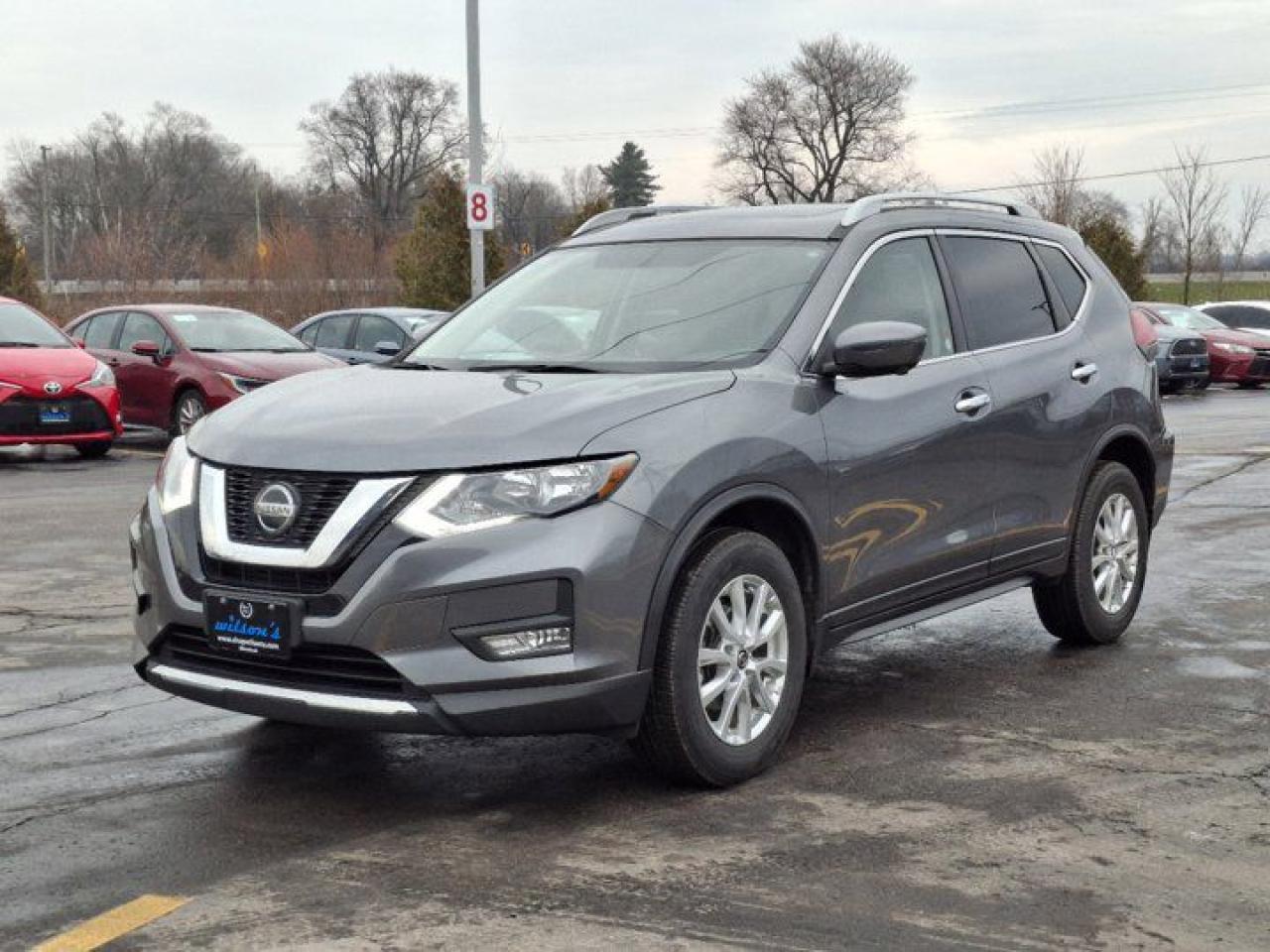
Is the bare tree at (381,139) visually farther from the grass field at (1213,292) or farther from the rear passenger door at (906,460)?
the rear passenger door at (906,460)

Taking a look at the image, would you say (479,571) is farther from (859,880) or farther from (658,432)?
(859,880)

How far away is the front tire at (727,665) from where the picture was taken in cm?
482

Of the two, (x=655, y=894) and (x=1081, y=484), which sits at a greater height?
(x=1081, y=484)

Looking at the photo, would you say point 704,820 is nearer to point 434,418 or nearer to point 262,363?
point 434,418

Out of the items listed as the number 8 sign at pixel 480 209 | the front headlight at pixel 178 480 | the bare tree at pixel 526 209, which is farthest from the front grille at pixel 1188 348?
the bare tree at pixel 526 209

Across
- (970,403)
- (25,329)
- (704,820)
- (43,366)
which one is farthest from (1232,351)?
(704,820)

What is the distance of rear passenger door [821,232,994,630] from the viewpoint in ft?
18.1

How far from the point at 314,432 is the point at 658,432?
95 cm

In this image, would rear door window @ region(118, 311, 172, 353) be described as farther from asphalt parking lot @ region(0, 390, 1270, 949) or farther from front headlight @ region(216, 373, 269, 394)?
asphalt parking lot @ region(0, 390, 1270, 949)

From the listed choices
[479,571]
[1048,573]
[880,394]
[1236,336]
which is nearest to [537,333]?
[880,394]

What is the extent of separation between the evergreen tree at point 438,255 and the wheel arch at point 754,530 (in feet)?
96.9

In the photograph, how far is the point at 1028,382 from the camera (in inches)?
257

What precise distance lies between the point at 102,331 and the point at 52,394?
331 cm

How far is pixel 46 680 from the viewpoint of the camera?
21.5ft
